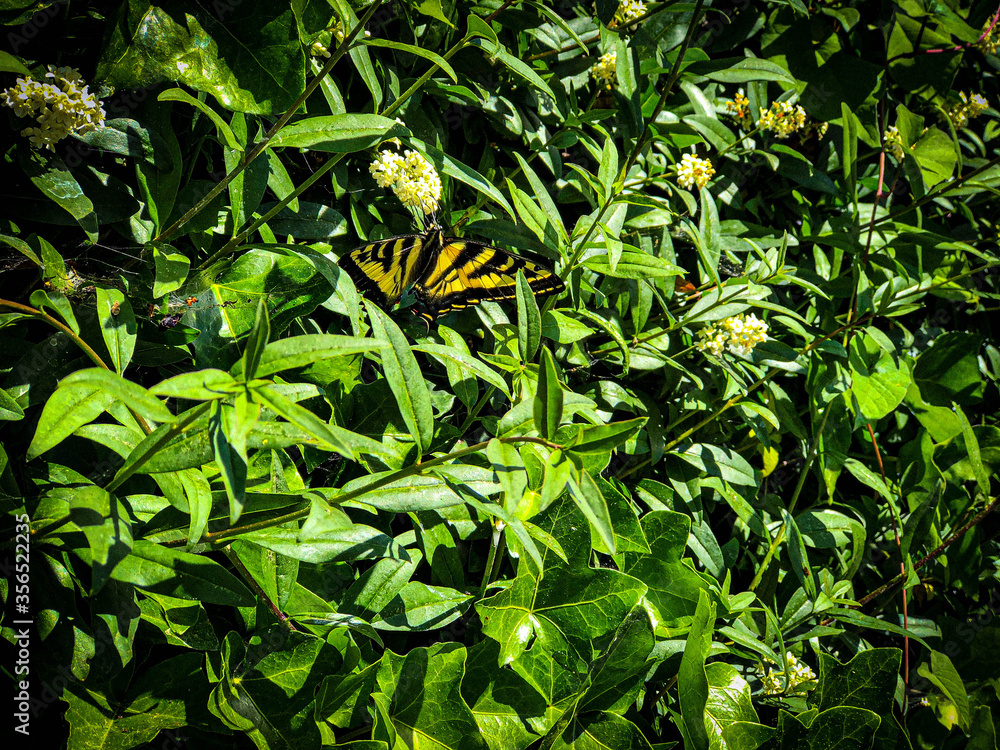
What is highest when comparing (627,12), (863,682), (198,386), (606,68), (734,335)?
(627,12)

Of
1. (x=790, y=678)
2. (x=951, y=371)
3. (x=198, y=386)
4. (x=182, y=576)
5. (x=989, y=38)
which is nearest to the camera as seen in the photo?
(x=198, y=386)

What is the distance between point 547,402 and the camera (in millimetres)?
893

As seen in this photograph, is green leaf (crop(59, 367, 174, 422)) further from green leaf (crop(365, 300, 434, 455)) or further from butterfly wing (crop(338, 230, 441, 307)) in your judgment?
butterfly wing (crop(338, 230, 441, 307))

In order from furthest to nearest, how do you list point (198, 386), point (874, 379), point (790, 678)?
1. point (874, 379)
2. point (790, 678)
3. point (198, 386)

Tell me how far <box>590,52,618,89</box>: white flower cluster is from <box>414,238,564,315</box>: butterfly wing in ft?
2.44

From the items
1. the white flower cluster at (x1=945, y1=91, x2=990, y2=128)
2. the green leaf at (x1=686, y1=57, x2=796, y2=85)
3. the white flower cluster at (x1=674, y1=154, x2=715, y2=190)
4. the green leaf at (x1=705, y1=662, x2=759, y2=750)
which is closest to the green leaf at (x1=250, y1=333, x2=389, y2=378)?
the green leaf at (x1=705, y1=662, x2=759, y2=750)

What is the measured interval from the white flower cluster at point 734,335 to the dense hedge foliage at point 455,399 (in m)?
0.01

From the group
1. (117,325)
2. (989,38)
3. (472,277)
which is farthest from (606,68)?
(989,38)

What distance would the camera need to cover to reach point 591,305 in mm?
1783

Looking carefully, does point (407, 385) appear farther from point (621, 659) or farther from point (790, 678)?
point (790, 678)

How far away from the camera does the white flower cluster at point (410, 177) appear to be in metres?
1.44

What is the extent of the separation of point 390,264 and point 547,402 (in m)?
0.81

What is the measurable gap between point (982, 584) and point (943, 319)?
111cm

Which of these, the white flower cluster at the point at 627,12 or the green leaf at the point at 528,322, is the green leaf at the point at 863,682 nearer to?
the green leaf at the point at 528,322
